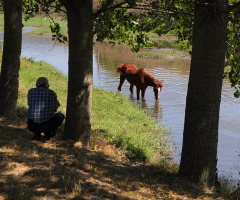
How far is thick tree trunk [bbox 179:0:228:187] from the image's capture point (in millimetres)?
5523

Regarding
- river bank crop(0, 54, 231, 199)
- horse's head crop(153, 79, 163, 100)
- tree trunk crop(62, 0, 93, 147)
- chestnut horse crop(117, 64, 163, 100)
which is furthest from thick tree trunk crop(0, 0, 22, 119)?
horse's head crop(153, 79, 163, 100)

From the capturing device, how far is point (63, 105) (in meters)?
12.7

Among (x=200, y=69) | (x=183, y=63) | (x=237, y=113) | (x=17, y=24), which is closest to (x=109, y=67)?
(x=183, y=63)

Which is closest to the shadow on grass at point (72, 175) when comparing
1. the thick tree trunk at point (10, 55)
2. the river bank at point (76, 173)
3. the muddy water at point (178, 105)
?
the river bank at point (76, 173)

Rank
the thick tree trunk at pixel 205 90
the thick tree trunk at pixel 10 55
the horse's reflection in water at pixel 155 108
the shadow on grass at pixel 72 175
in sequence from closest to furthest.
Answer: the shadow on grass at pixel 72 175
the thick tree trunk at pixel 205 90
the thick tree trunk at pixel 10 55
the horse's reflection in water at pixel 155 108

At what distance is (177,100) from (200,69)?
42.5 feet

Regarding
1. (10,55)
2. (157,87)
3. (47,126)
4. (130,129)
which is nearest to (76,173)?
A: (47,126)

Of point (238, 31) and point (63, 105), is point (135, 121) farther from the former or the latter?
point (238, 31)

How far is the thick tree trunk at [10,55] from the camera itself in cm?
787

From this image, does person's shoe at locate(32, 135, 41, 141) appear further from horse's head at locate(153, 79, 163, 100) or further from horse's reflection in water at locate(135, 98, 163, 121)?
horse's head at locate(153, 79, 163, 100)

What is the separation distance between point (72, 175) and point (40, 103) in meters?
1.91

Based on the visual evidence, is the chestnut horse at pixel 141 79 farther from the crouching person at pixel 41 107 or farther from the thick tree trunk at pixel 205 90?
the thick tree trunk at pixel 205 90

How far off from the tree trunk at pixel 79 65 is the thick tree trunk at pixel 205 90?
2341mm

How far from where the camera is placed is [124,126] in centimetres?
1150
